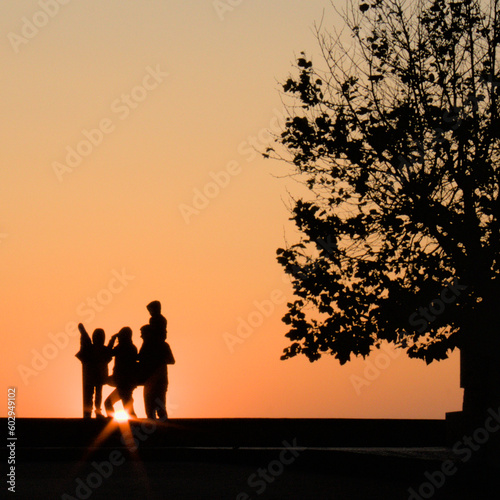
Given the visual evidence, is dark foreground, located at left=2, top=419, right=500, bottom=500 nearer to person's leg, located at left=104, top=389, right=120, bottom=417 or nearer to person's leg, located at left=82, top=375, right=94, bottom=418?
person's leg, located at left=82, top=375, right=94, bottom=418

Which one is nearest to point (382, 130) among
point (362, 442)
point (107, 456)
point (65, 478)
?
point (362, 442)

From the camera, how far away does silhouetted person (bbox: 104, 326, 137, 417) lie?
17.8 meters

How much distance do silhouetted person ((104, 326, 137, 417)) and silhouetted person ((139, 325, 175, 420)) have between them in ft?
1.27

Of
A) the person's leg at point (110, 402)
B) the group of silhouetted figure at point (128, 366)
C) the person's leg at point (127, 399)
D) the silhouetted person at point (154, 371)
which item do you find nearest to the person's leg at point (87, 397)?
the group of silhouetted figure at point (128, 366)

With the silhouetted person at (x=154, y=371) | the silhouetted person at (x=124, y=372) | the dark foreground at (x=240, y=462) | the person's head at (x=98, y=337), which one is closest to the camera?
the dark foreground at (x=240, y=462)

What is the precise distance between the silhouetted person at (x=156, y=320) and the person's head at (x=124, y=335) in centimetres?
80

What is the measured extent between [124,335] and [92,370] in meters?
0.78

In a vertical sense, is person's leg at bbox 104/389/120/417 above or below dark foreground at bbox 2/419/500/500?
above

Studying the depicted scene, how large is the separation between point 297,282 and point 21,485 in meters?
9.67

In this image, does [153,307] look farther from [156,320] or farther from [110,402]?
[110,402]

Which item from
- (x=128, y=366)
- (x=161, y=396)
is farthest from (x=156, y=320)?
(x=161, y=396)

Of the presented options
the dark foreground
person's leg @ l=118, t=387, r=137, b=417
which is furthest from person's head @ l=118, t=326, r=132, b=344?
the dark foreground

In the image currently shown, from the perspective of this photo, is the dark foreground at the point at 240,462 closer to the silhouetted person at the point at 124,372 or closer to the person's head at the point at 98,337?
the silhouetted person at the point at 124,372

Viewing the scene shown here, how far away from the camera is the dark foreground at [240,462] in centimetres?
1120
